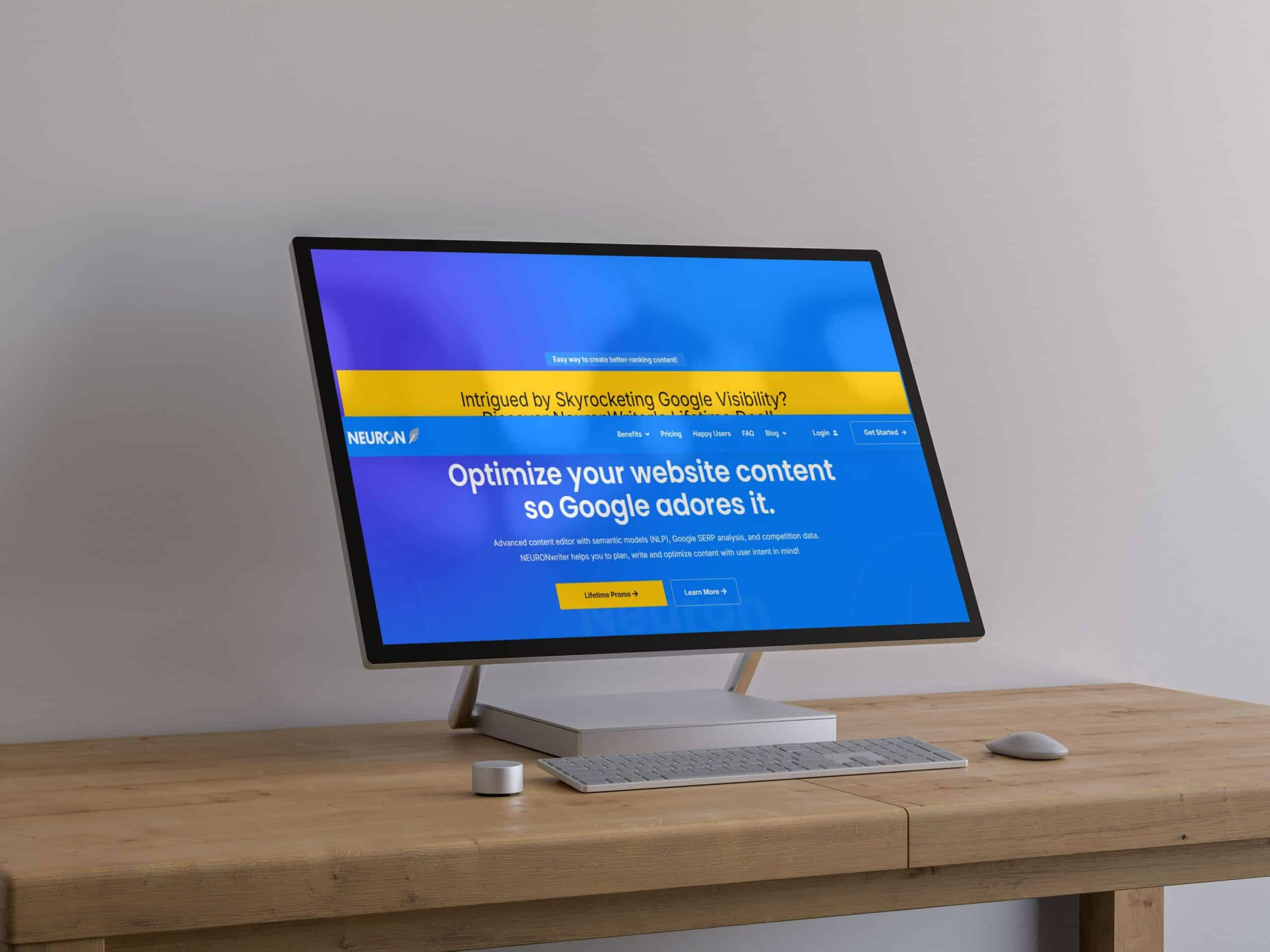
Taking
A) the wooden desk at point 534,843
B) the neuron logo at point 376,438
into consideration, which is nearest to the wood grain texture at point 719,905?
the wooden desk at point 534,843

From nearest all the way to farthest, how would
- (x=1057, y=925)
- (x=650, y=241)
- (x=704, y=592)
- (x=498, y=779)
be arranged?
1. (x=498, y=779)
2. (x=704, y=592)
3. (x=650, y=241)
4. (x=1057, y=925)

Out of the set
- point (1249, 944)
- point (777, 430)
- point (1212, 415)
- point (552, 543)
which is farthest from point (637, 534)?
point (1249, 944)

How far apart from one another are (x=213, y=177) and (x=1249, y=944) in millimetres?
1844

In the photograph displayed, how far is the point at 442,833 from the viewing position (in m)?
0.99

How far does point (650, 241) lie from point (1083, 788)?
901 millimetres

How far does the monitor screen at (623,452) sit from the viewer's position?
1.36 metres

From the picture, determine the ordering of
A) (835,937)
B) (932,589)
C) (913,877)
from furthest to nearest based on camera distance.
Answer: (835,937), (932,589), (913,877)

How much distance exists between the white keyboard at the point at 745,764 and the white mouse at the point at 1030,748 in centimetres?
6

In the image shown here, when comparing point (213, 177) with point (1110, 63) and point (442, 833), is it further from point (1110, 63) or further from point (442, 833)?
point (1110, 63)

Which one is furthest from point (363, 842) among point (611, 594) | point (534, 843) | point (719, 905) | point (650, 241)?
point (650, 241)

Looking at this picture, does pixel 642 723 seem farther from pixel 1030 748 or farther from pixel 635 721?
pixel 1030 748

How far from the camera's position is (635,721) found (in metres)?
1.34

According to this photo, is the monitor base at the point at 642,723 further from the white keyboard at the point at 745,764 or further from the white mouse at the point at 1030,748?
the white mouse at the point at 1030,748

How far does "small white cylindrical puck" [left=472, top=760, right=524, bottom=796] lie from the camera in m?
1.12
